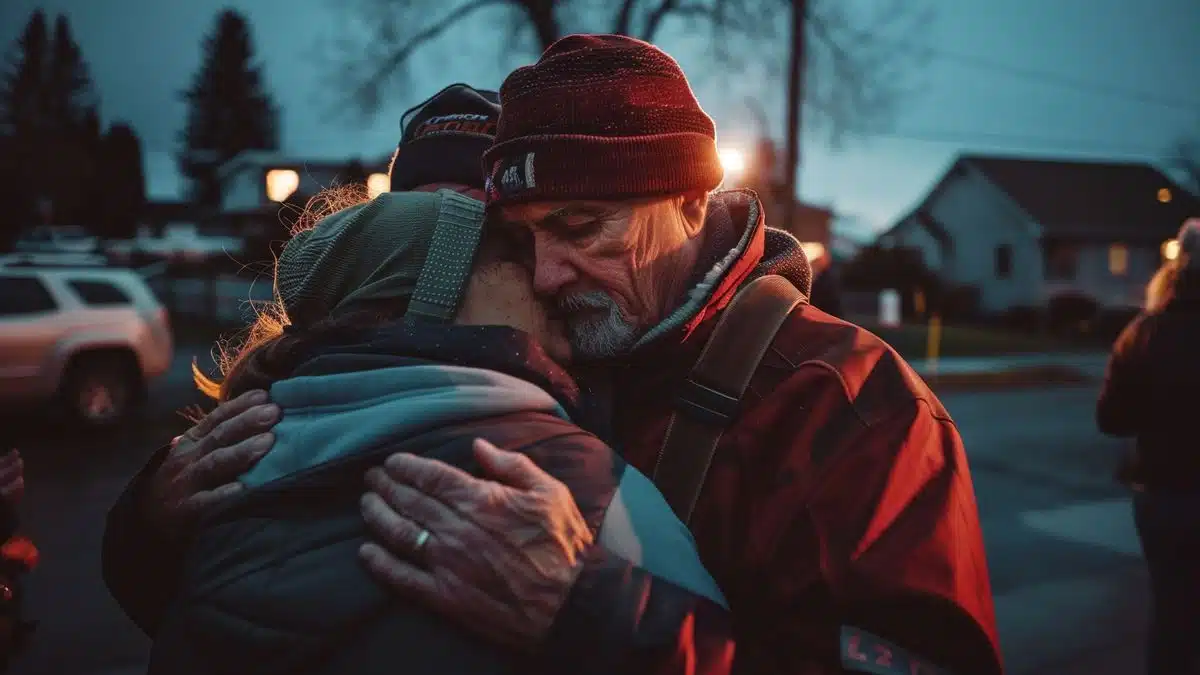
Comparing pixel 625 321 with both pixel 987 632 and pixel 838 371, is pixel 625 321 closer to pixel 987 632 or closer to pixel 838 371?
pixel 838 371

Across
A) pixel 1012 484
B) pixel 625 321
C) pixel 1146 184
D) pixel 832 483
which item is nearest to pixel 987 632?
pixel 832 483

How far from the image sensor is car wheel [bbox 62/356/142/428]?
9797 millimetres

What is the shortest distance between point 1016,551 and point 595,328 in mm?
5652

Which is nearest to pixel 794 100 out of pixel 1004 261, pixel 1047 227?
pixel 1047 227

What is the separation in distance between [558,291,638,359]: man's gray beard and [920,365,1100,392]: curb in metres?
15.0

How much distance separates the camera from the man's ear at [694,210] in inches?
57.7

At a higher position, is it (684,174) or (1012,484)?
(684,174)

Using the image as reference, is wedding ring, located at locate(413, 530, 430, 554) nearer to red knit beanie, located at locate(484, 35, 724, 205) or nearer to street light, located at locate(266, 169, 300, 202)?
red knit beanie, located at locate(484, 35, 724, 205)

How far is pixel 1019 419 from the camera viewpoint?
12094 mm

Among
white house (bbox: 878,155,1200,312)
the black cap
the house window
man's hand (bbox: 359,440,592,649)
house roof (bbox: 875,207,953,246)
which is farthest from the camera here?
house roof (bbox: 875,207,953,246)

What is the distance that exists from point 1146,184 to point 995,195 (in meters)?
8.55

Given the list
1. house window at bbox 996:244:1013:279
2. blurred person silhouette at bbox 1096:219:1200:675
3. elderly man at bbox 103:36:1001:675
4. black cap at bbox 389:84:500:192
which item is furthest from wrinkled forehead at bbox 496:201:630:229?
house window at bbox 996:244:1013:279

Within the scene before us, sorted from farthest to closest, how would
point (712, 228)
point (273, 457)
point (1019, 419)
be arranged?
1. point (1019, 419)
2. point (712, 228)
3. point (273, 457)

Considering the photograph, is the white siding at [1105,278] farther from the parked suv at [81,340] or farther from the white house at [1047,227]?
the parked suv at [81,340]
